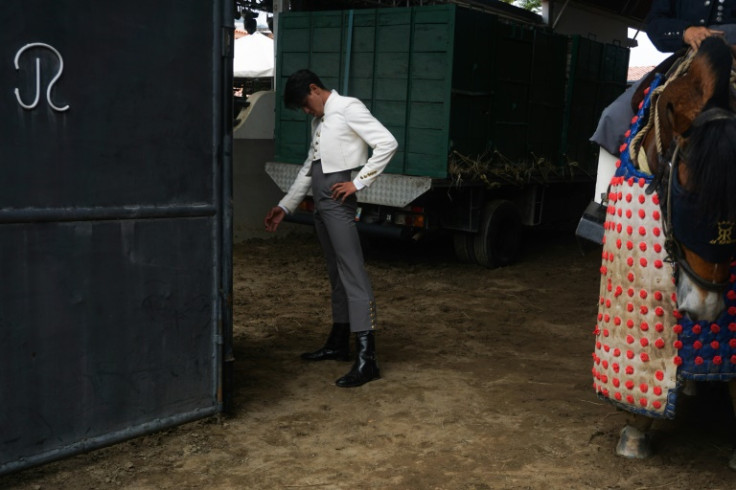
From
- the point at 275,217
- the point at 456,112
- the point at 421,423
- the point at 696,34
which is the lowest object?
the point at 421,423

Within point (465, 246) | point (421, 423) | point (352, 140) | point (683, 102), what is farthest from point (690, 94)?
point (465, 246)

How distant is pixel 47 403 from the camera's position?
329cm

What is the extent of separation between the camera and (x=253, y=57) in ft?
50.1

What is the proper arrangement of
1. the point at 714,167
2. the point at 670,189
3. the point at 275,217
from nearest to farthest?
the point at 714,167, the point at 670,189, the point at 275,217

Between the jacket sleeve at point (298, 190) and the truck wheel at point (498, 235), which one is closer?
the jacket sleeve at point (298, 190)

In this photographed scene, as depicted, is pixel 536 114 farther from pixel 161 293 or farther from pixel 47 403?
pixel 47 403

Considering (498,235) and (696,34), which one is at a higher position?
(696,34)

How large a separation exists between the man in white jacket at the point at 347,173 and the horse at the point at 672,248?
5.13ft

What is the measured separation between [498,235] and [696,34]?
5578mm

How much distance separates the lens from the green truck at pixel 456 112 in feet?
24.6

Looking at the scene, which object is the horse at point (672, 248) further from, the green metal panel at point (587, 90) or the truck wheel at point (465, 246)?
the green metal panel at point (587, 90)

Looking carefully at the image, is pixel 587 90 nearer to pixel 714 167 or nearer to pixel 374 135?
pixel 374 135

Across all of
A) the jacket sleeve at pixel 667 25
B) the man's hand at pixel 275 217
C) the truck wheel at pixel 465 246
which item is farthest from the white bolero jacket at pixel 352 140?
the truck wheel at pixel 465 246

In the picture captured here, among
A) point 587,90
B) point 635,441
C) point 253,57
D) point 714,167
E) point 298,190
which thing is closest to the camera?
point 714,167
